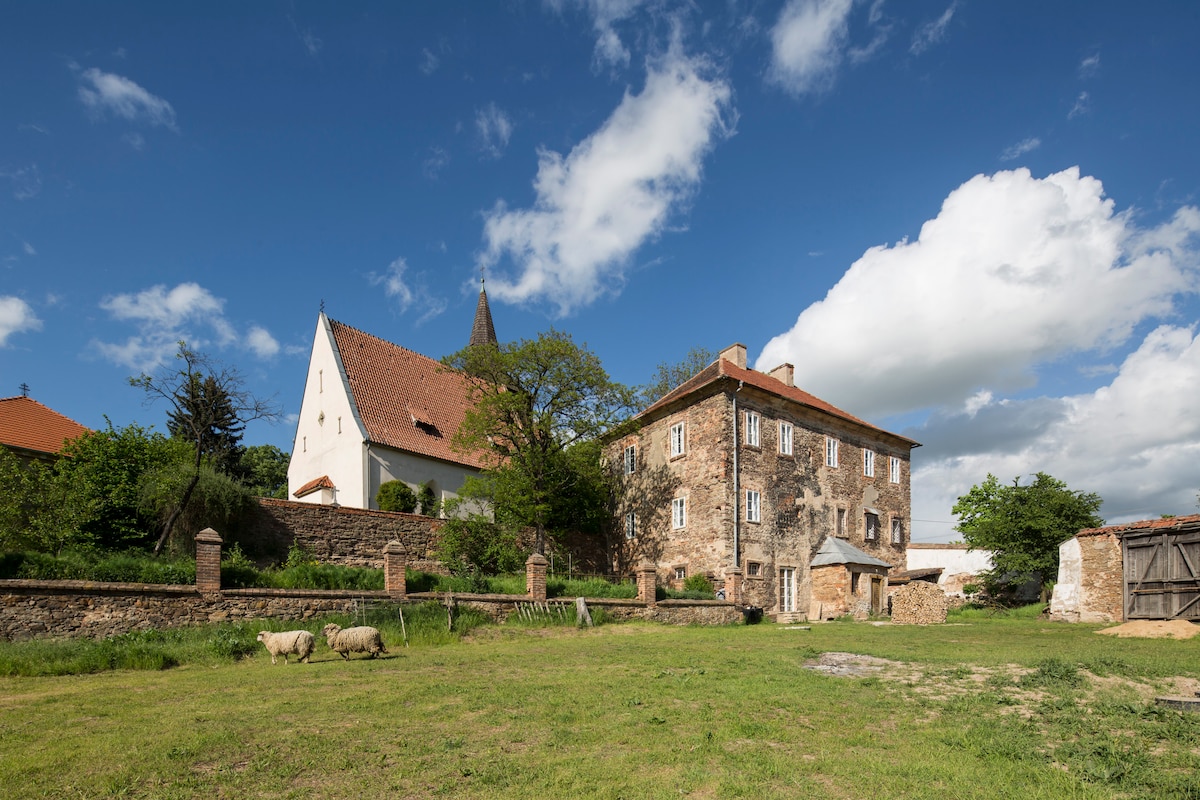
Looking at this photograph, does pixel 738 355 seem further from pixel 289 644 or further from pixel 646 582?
pixel 289 644

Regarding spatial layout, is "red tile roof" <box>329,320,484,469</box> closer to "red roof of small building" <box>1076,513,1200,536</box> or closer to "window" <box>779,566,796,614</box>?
"window" <box>779,566,796,614</box>

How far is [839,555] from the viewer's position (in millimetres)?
27000

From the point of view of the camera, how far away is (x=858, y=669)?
10859 mm

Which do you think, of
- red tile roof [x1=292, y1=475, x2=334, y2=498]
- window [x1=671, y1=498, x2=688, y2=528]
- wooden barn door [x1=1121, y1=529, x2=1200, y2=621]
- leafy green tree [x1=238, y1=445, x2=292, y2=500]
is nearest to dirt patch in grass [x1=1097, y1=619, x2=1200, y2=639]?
wooden barn door [x1=1121, y1=529, x2=1200, y2=621]

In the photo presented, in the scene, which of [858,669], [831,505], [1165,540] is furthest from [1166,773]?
[831,505]

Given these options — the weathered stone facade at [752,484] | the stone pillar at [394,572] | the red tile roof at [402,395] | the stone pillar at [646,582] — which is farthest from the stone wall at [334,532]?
the weathered stone facade at [752,484]

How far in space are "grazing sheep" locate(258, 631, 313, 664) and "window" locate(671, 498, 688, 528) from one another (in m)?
17.1

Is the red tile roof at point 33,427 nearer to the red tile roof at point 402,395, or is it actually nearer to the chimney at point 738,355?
the red tile roof at point 402,395

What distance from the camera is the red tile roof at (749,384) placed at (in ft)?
88.9

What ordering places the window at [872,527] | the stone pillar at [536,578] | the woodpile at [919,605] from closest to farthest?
the stone pillar at [536,578] → the woodpile at [919,605] → the window at [872,527]

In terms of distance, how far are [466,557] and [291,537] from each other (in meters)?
5.82

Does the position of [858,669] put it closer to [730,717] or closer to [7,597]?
[730,717]

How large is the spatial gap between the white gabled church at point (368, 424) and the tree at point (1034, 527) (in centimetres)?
2277

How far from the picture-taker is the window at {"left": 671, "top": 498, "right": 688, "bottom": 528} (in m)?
27.4
